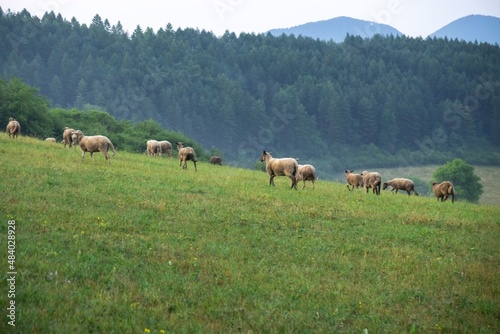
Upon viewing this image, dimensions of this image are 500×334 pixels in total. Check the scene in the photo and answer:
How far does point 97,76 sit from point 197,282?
528 ft

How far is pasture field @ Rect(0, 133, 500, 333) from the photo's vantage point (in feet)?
29.8

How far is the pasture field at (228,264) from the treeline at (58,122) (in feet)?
130

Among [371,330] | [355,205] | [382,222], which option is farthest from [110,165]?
[371,330]

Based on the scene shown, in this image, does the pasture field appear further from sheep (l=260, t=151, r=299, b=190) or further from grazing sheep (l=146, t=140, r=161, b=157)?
grazing sheep (l=146, t=140, r=161, b=157)

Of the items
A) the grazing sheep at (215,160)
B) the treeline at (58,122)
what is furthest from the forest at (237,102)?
the grazing sheep at (215,160)

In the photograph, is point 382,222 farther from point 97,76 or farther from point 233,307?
point 97,76

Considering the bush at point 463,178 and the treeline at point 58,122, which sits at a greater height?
the treeline at point 58,122

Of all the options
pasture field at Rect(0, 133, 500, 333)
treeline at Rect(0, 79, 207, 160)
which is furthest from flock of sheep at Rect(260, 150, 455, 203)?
treeline at Rect(0, 79, 207, 160)

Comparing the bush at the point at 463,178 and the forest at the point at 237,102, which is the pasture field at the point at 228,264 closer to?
the bush at the point at 463,178

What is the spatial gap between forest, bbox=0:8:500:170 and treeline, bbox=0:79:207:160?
51.9 metres

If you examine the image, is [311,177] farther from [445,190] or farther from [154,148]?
[154,148]

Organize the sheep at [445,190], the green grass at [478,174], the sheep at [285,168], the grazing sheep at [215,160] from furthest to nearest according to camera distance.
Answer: the green grass at [478,174] < the grazing sheep at [215,160] < the sheep at [445,190] < the sheep at [285,168]

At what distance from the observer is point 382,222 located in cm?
1950

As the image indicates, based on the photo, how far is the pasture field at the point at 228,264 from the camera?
29.8ft
